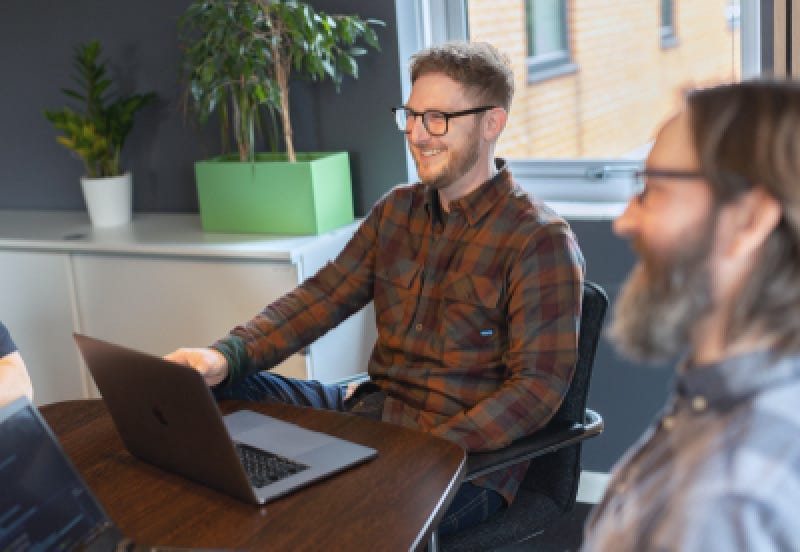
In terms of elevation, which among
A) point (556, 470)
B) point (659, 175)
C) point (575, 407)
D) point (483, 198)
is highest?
point (659, 175)

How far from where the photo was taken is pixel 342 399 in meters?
2.34

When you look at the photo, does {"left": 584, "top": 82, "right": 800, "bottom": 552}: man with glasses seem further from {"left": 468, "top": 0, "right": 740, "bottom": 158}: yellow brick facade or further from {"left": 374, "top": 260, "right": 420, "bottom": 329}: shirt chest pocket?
{"left": 468, "top": 0, "right": 740, "bottom": 158}: yellow brick facade

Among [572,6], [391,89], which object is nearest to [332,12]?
[391,89]

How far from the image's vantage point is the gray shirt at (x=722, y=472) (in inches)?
33.5

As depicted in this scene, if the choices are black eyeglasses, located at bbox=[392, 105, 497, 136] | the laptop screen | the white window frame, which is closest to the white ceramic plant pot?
the white window frame

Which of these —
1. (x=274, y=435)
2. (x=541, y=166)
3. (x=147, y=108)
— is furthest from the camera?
(x=147, y=108)

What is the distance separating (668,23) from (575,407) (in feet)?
4.25

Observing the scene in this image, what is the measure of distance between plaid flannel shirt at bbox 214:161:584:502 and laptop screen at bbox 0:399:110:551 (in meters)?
0.72

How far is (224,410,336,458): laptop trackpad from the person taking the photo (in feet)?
5.38

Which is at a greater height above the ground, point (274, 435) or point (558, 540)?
point (274, 435)

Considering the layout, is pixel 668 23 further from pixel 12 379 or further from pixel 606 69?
pixel 12 379

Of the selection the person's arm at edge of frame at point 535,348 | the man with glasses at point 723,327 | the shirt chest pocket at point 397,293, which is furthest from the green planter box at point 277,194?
the man with glasses at point 723,327

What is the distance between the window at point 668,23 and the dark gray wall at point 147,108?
760 millimetres

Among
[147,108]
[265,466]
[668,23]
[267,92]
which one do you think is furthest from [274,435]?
[147,108]
